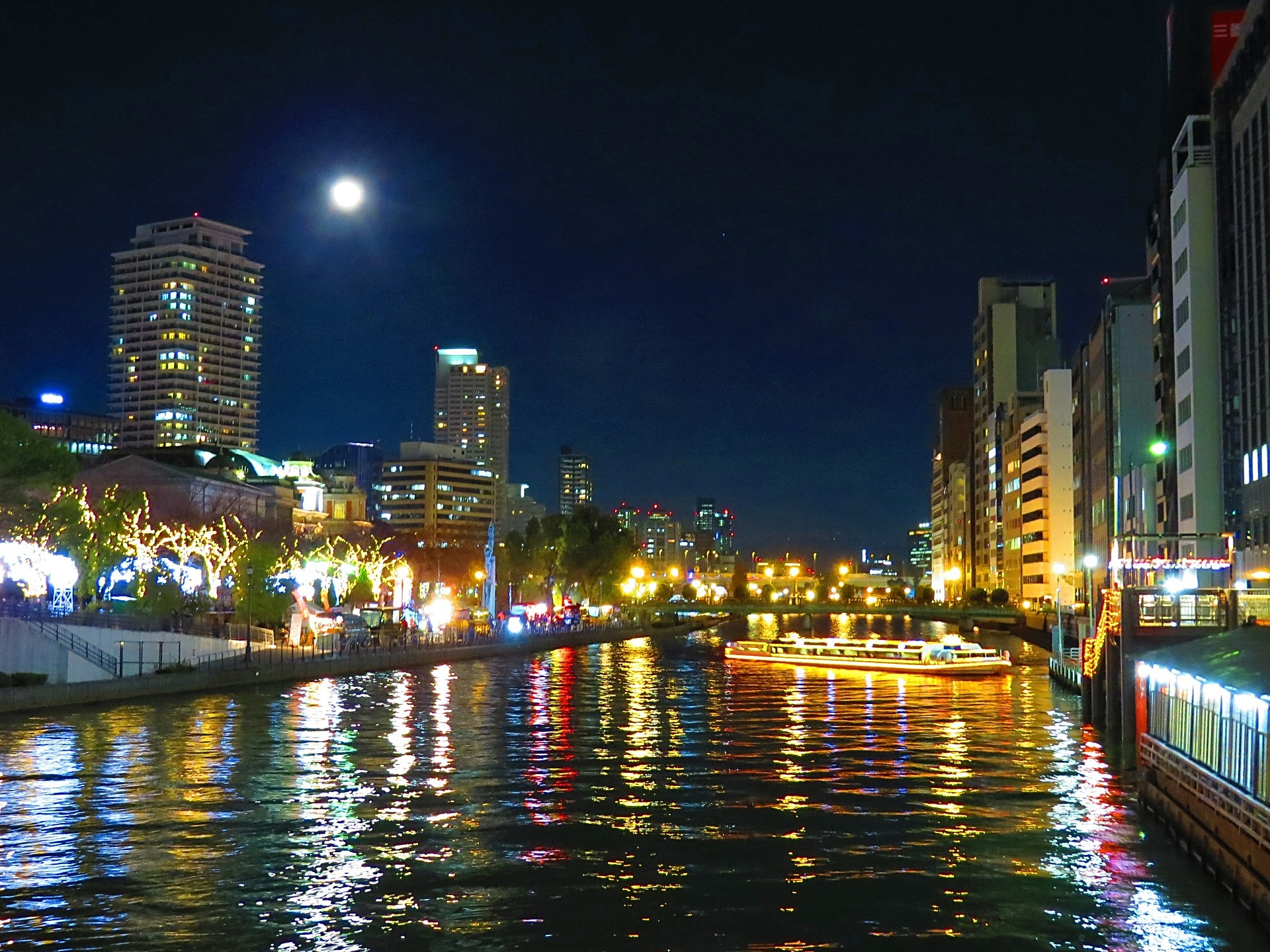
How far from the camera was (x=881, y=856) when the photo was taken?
32500 millimetres

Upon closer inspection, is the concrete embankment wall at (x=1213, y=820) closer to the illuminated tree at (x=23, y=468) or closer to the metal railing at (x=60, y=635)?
the metal railing at (x=60, y=635)

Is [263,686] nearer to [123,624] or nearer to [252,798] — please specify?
[123,624]

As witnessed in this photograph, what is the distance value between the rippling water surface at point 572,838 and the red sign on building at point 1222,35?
60094 millimetres

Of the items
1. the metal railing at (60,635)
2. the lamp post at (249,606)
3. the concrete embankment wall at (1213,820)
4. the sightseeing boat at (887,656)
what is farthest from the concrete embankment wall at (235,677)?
the concrete embankment wall at (1213,820)

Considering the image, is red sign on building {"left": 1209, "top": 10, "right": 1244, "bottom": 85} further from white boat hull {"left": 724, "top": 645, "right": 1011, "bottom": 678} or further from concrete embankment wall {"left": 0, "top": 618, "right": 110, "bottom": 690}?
concrete embankment wall {"left": 0, "top": 618, "right": 110, "bottom": 690}

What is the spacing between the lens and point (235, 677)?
248ft

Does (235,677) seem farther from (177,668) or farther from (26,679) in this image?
(26,679)

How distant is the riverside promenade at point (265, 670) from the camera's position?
61.1 metres

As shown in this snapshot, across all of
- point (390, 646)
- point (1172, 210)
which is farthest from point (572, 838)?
point (1172, 210)

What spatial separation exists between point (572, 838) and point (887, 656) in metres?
76.9

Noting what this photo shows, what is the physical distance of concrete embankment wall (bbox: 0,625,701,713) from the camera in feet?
198

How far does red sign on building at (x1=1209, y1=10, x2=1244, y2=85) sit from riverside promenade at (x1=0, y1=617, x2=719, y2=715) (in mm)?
69772

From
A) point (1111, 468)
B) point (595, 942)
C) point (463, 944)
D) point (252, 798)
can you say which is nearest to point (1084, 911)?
point (595, 942)

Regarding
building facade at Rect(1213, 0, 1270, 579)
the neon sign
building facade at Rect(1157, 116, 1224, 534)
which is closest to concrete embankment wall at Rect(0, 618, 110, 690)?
the neon sign
